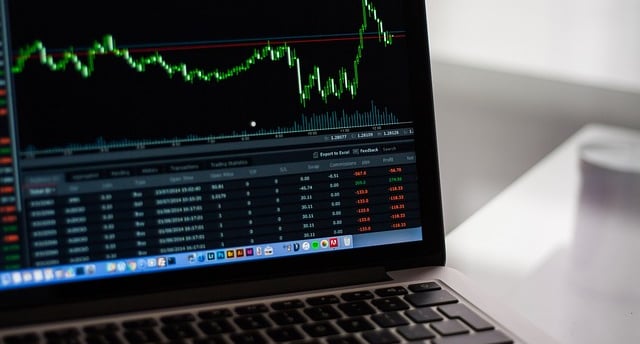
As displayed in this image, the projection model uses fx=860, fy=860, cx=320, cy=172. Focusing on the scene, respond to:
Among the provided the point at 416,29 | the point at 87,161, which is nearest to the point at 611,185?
the point at 416,29

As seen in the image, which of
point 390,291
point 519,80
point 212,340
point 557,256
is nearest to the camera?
point 212,340

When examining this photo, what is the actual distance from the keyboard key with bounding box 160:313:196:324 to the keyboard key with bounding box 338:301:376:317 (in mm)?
137

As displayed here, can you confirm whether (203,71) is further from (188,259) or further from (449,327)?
(449,327)

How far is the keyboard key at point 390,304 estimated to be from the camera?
797 mm

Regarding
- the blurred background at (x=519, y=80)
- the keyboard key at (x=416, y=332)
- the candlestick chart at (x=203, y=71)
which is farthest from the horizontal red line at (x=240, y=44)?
the blurred background at (x=519, y=80)

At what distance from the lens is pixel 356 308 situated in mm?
794

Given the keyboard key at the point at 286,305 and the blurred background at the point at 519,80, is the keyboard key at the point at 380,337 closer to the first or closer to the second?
the keyboard key at the point at 286,305

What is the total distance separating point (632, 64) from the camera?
1.64 metres

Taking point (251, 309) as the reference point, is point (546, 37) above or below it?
above

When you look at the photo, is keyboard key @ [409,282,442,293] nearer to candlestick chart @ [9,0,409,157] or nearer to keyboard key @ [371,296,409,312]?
keyboard key @ [371,296,409,312]

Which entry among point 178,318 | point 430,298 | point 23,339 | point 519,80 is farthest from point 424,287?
point 519,80

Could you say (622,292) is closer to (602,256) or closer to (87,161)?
(602,256)

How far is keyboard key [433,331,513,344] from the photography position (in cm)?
74

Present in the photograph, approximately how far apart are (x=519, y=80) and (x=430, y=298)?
789mm
